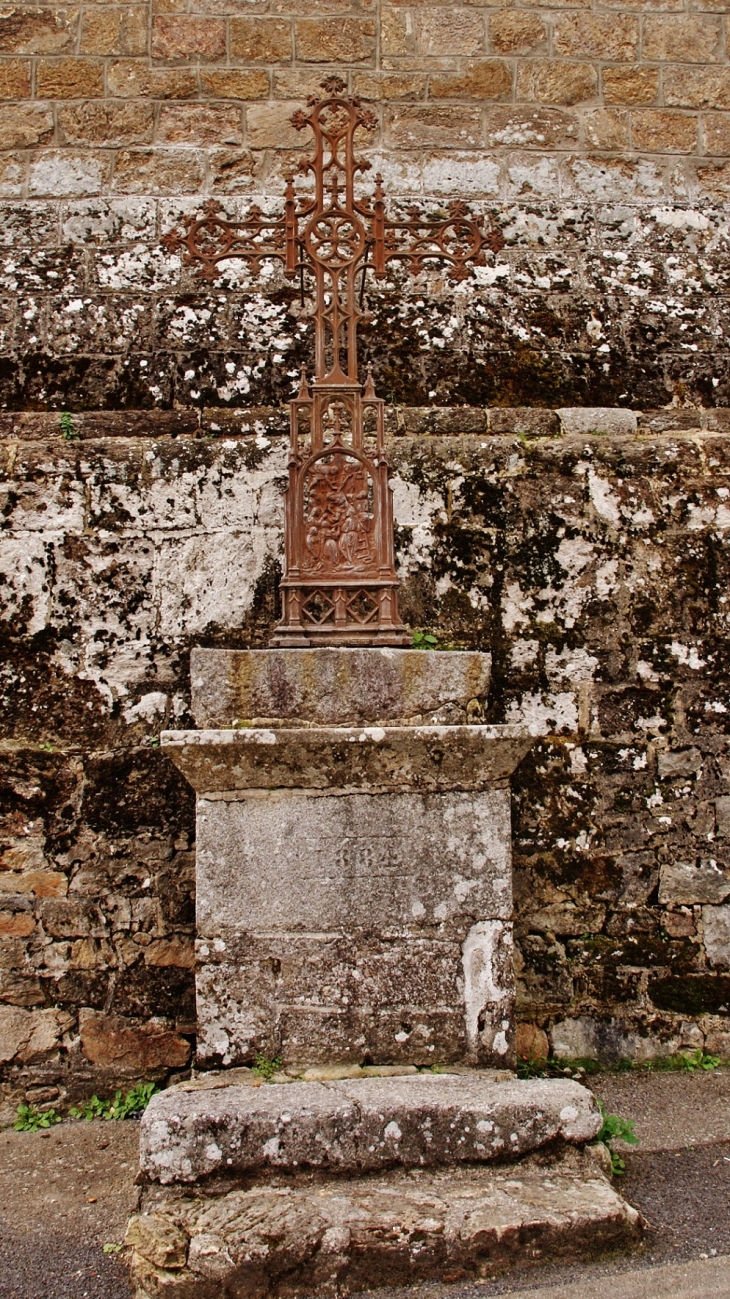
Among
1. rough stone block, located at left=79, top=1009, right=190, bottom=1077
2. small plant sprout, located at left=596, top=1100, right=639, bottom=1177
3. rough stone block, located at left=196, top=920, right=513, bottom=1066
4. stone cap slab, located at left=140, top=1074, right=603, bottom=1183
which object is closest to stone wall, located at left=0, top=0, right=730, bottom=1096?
rough stone block, located at left=79, top=1009, right=190, bottom=1077

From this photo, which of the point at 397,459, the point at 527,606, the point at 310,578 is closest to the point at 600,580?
the point at 527,606

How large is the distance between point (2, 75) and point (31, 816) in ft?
10.6

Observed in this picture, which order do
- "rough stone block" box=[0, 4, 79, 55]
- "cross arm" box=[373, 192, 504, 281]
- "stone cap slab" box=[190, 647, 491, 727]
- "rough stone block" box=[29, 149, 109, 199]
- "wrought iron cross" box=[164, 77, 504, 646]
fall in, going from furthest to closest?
"rough stone block" box=[0, 4, 79, 55]
"rough stone block" box=[29, 149, 109, 199]
"cross arm" box=[373, 192, 504, 281]
"wrought iron cross" box=[164, 77, 504, 646]
"stone cap slab" box=[190, 647, 491, 727]

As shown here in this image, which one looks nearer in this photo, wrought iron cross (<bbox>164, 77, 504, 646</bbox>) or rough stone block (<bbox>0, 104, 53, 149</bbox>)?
wrought iron cross (<bbox>164, 77, 504, 646</bbox>)

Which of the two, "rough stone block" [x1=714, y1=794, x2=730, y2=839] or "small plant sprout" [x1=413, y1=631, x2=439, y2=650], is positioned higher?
"small plant sprout" [x1=413, y1=631, x2=439, y2=650]

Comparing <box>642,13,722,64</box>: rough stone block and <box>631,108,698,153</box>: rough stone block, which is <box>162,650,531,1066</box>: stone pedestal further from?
<box>642,13,722,64</box>: rough stone block

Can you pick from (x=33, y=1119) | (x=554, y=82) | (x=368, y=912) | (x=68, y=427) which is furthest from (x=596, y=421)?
(x=33, y=1119)

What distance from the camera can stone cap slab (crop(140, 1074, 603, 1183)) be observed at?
2.25 m

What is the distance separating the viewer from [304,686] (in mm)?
2643

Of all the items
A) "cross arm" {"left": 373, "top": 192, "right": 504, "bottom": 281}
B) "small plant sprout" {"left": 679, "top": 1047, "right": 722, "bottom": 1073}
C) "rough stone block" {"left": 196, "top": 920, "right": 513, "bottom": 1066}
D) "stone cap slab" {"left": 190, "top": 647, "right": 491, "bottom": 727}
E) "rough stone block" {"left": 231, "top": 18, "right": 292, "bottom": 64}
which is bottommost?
"small plant sprout" {"left": 679, "top": 1047, "right": 722, "bottom": 1073}

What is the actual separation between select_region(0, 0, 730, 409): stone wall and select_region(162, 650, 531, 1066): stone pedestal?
5.29 ft

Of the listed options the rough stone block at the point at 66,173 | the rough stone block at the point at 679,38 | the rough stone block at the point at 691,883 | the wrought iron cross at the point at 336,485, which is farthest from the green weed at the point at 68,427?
the rough stone block at the point at 679,38

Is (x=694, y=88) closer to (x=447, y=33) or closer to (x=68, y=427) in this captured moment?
(x=447, y=33)

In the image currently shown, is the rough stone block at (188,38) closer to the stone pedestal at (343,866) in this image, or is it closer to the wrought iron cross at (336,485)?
the wrought iron cross at (336,485)
